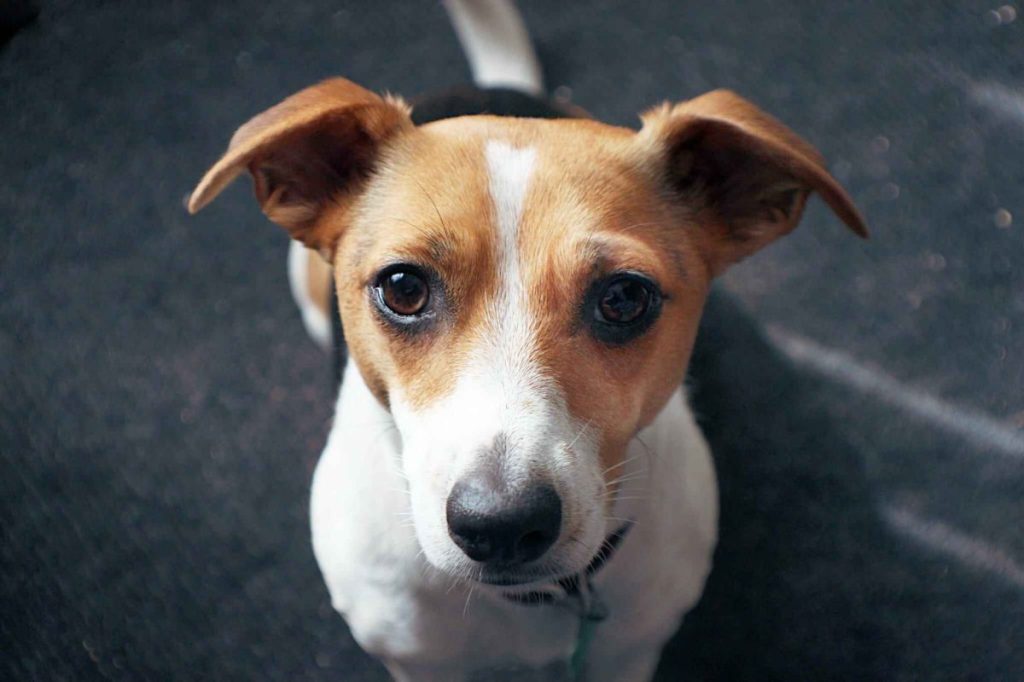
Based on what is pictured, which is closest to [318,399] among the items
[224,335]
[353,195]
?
[224,335]

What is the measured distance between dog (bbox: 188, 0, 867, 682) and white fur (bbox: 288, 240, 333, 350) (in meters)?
0.57

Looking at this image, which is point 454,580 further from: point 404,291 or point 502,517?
point 404,291

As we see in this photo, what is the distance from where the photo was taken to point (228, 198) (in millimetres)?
3018

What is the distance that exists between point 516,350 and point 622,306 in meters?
0.20

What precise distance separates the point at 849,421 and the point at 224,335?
1725mm

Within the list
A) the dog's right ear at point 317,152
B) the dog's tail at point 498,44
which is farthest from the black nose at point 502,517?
the dog's tail at point 498,44

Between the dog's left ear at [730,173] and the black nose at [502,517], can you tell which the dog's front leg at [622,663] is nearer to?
the black nose at [502,517]

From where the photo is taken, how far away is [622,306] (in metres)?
1.57

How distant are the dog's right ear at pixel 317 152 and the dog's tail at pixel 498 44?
977mm

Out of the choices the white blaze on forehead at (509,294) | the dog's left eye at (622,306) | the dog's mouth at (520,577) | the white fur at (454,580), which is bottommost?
the white fur at (454,580)

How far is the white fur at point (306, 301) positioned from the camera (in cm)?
256

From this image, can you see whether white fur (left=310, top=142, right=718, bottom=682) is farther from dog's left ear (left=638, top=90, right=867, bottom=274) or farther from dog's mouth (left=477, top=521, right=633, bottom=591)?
dog's left ear (left=638, top=90, right=867, bottom=274)

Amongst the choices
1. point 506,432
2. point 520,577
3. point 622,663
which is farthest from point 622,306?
point 622,663

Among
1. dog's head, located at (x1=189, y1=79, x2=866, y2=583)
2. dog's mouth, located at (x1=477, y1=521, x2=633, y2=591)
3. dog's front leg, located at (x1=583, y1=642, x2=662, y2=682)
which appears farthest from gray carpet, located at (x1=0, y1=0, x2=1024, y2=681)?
dog's head, located at (x1=189, y1=79, x2=866, y2=583)
